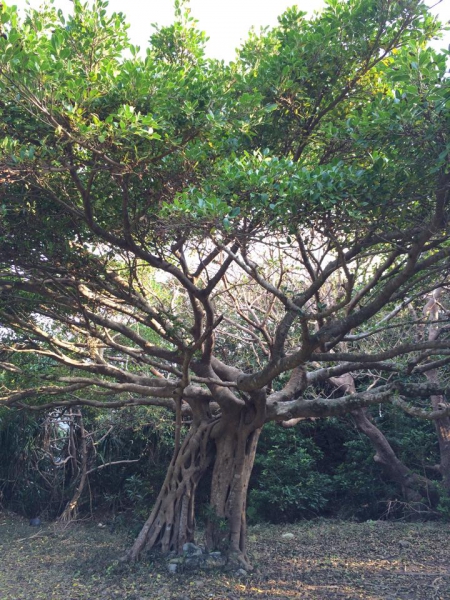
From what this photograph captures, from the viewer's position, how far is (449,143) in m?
4.23

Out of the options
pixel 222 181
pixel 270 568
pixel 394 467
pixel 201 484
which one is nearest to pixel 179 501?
pixel 270 568

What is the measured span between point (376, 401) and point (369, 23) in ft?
13.0

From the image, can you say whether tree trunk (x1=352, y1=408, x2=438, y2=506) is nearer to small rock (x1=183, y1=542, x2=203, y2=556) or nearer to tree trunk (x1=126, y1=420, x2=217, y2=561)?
tree trunk (x1=126, y1=420, x2=217, y2=561)

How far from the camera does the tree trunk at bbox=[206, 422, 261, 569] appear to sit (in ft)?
23.5

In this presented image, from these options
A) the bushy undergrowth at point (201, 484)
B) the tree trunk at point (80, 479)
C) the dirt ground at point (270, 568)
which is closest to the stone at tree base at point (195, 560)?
the dirt ground at point (270, 568)

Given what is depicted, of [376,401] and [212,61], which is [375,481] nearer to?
[376,401]

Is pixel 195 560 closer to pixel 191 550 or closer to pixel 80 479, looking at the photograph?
pixel 191 550

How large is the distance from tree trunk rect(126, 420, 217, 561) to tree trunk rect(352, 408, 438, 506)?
12.3ft

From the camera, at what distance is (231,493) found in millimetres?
7398

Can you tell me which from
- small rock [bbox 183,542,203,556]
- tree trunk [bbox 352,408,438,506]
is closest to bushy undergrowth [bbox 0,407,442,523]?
tree trunk [bbox 352,408,438,506]

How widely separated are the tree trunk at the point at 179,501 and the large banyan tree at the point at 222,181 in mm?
22

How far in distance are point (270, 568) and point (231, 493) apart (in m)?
1.00

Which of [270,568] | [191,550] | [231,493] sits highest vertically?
[231,493]

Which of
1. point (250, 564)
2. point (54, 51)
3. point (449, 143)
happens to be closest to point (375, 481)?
point (250, 564)
